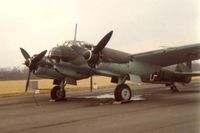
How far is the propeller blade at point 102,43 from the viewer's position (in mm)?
17828

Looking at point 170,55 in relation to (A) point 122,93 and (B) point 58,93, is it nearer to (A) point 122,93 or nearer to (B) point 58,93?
(A) point 122,93

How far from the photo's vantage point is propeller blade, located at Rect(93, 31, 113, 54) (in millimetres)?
17828

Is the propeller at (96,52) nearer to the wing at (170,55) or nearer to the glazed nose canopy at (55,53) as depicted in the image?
the glazed nose canopy at (55,53)

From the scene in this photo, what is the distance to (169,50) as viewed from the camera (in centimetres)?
1816

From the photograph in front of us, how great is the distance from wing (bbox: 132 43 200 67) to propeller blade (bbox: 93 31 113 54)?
91.0 inches

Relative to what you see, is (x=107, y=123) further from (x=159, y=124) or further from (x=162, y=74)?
→ (x=162, y=74)

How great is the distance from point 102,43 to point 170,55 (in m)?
4.01

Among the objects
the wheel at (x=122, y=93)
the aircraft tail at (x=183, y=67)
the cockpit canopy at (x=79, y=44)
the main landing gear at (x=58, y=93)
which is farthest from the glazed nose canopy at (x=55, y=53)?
the aircraft tail at (x=183, y=67)

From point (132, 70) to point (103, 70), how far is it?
1849mm

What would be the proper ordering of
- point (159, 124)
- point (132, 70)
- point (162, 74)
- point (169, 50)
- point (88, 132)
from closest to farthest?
point (88, 132), point (159, 124), point (169, 50), point (132, 70), point (162, 74)

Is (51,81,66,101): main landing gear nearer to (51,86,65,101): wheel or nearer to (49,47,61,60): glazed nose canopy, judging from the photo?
(51,86,65,101): wheel

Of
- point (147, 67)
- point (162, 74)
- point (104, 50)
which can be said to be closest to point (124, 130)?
point (104, 50)

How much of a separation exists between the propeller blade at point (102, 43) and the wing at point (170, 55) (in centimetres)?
231

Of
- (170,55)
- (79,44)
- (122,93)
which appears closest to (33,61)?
(79,44)
